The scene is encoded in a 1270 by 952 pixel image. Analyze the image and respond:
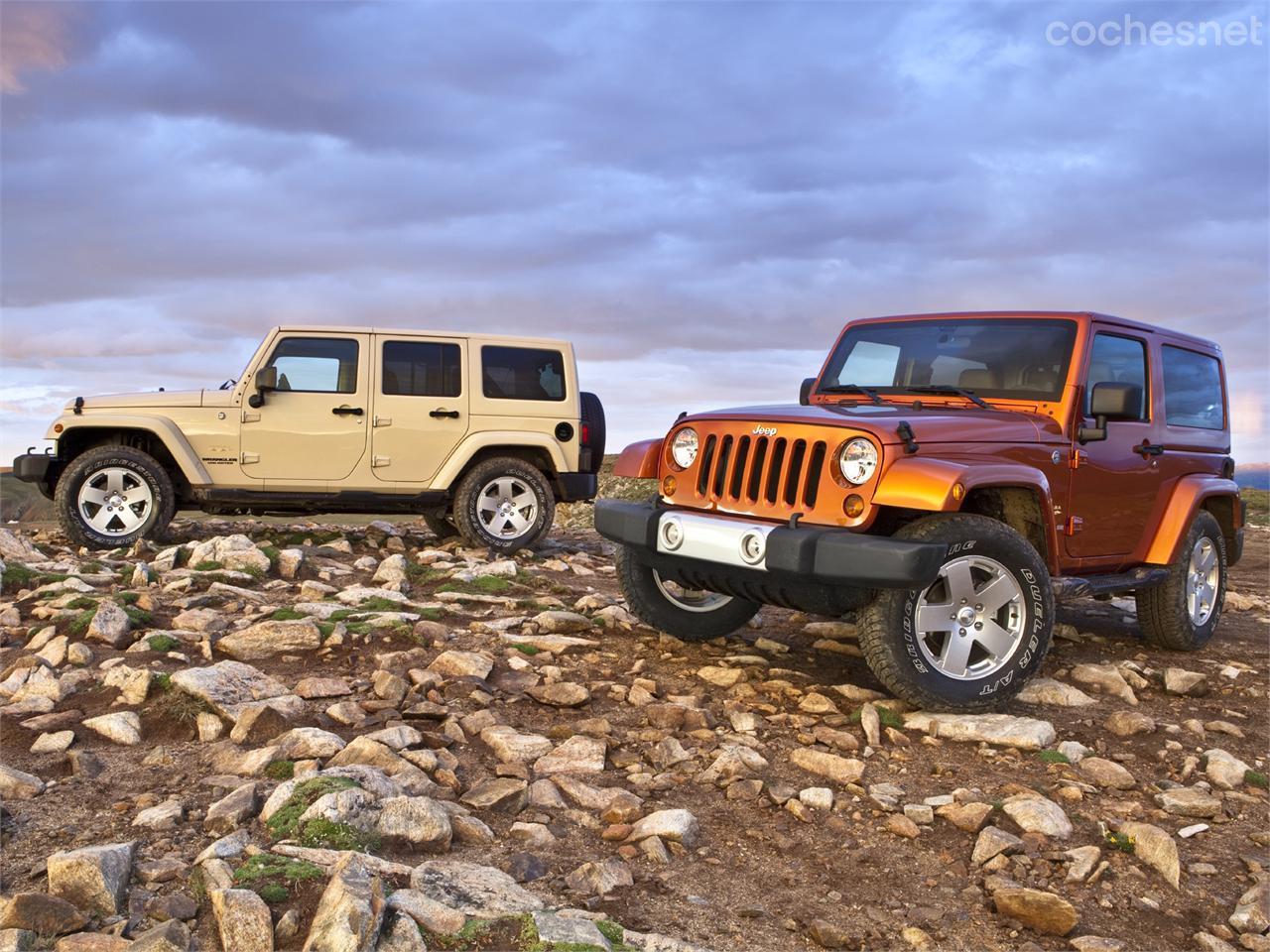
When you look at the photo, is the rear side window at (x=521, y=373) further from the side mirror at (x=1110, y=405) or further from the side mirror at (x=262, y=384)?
the side mirror at (x=1110, y=405)

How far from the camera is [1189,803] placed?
4.57 m

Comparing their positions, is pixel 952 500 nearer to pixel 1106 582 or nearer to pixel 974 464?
A: pixel 974 464

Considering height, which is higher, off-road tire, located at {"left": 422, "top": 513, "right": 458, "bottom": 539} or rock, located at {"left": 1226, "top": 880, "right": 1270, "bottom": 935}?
off-road tire, located at {"left": 422, "top": 513, "right": 458, "bottom": 539}

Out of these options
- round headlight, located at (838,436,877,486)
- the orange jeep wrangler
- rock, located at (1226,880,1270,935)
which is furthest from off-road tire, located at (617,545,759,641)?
rock, located at (1226,880,1270,935)

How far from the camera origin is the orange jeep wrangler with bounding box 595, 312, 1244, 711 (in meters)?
5.09

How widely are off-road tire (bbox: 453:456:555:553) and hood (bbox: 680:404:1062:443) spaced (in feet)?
15.5

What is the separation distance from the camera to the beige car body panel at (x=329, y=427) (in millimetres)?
10188

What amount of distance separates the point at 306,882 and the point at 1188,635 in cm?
635

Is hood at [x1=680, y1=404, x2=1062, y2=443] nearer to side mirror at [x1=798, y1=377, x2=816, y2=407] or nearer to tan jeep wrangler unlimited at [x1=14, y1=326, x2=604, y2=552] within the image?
side mirror at [x1=798, y1=377, x2=816, y2=407]

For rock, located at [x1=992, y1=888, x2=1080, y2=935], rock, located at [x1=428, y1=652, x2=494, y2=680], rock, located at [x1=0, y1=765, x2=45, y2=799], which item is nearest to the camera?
rock, located at [x1=992, y1=888, x2=1080, y2=935]

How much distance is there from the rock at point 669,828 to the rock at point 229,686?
1.88m

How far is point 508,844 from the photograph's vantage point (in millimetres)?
3820

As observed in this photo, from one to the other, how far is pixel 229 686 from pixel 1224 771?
465 cm

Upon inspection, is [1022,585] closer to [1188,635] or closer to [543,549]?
[1188,635]
